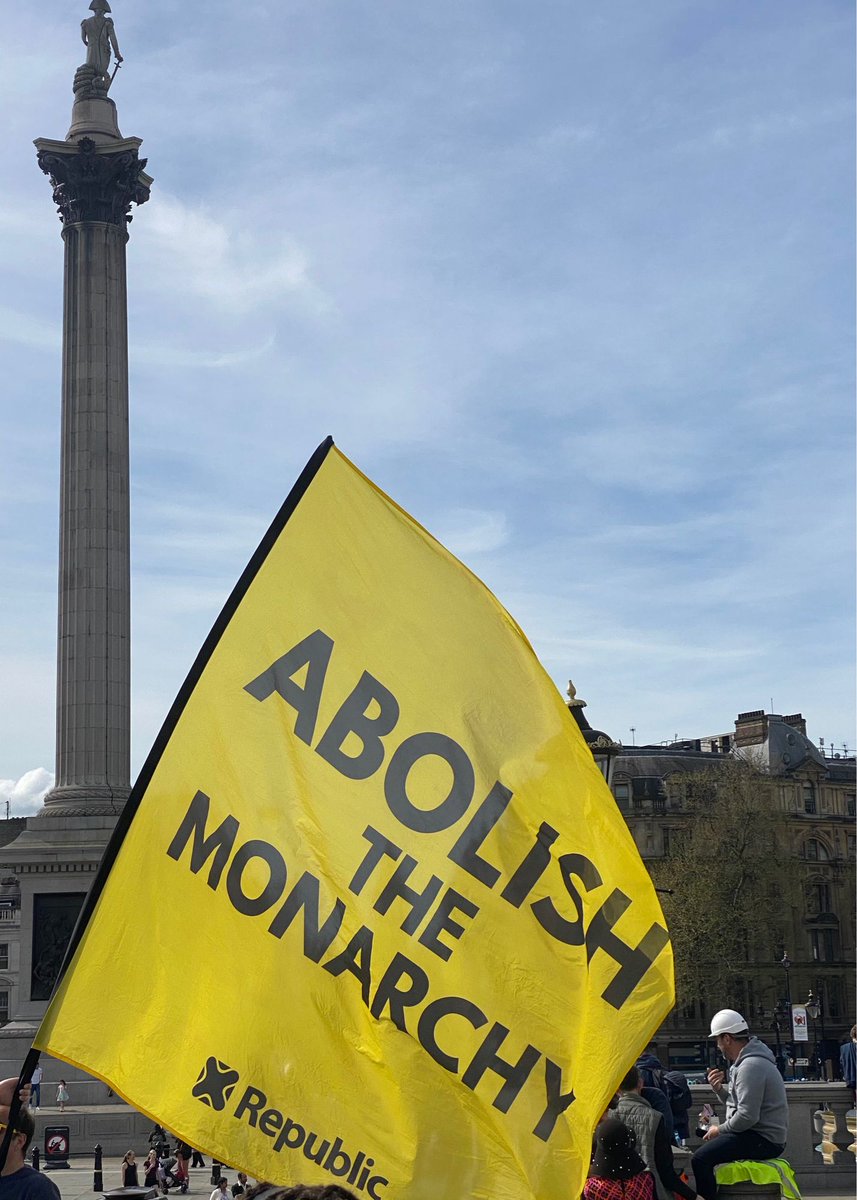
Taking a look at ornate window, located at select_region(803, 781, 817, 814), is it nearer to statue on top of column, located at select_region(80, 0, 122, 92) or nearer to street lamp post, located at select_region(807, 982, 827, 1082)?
street lamp post, located at select_region(807, 982, 827, 1082)

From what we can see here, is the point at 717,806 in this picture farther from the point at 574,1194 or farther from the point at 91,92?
the point at 574,1194

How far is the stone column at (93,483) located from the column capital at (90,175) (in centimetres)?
3

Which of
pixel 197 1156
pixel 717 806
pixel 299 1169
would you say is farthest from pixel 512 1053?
pixel 717 806

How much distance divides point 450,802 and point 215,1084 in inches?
50.1

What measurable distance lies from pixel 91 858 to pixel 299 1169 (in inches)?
1412

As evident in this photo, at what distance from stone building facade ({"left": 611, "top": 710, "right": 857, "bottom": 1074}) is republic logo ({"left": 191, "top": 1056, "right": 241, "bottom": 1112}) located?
70206 millimetres

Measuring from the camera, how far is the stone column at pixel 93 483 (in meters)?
43.4

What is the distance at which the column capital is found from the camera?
4541 cm

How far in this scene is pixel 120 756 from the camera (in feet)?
143

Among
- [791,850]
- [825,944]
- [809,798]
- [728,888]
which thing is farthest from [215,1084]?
[809,798]

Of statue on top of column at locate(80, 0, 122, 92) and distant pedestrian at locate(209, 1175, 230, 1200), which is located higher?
statue on top of column at locate(80, 0, 122, 92)

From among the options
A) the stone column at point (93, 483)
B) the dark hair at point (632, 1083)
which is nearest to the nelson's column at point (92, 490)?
the stone column at point (93, 483)

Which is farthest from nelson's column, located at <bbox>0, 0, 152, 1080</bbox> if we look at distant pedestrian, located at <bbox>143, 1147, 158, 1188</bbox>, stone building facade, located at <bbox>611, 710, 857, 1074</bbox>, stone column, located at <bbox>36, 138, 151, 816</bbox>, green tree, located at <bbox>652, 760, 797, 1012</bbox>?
stone building facade, located at <bbox>611, 710, 857, 1074</bbox>

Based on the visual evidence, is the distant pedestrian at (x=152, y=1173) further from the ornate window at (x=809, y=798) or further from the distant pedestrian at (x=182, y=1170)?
the ornate window at (x=809, y=798)
